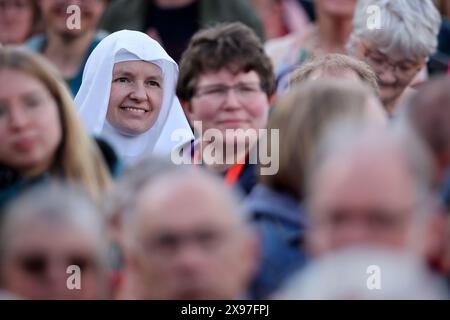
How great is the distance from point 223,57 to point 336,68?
49cm

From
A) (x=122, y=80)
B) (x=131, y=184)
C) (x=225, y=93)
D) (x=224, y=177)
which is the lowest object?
(x=131, y=184)

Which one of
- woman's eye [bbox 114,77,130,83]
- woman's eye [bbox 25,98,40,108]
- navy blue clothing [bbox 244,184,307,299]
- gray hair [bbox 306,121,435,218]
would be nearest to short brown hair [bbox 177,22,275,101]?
woman's eye [bbox 114,77,130,83]

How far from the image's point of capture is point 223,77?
20.2ft

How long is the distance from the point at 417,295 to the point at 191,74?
2.67 m

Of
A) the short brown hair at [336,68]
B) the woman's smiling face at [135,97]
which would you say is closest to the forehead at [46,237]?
the short brown hair at [336,68]

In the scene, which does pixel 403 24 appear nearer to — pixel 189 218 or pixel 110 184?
pixel 110 184

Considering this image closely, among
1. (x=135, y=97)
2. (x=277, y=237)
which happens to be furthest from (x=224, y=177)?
(x=277, y=237)

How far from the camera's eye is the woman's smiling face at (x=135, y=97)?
7.03 metres

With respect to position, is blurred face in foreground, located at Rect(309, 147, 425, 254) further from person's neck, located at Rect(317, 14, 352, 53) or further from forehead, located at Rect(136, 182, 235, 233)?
person's neck, located at Rect(317, 14, 352, 53)

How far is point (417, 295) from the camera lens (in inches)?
148

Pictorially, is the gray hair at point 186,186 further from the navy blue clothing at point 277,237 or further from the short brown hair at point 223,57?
the short brown hair at point 223,57

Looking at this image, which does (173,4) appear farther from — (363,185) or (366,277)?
(366,277)
